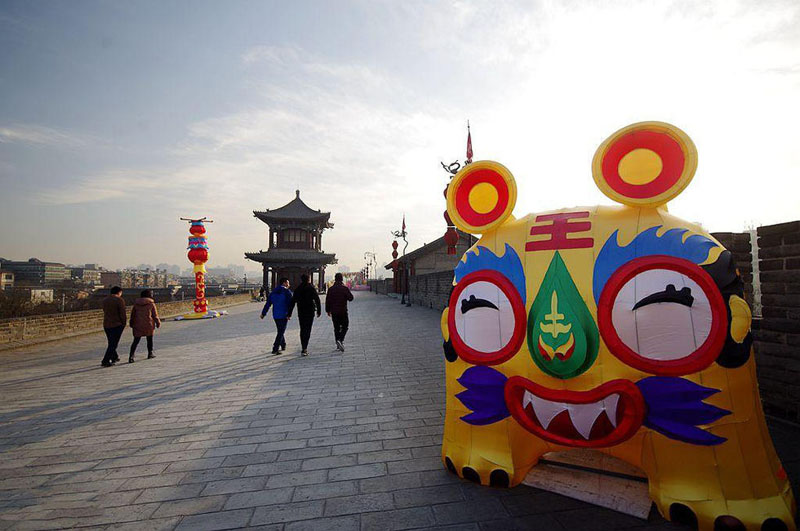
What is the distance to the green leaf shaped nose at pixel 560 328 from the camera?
2.12 metres

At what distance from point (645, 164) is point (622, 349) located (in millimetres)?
1151

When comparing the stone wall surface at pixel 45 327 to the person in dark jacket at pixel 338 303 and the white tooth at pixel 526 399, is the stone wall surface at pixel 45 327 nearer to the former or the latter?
the person in dark jacket at pixel 338 303

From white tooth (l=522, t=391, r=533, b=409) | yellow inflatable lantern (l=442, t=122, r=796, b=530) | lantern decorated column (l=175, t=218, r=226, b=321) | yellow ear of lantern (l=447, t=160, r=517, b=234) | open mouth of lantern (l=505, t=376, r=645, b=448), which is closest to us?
yellow inflatable lantern (l=442, t=122, r=796, b=530)

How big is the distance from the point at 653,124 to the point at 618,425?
1823mm

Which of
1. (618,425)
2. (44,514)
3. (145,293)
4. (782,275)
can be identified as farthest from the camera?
(145,293)

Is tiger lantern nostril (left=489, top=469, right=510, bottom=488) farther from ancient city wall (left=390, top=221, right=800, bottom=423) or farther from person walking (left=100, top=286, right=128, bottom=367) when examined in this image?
person walking (left=100, top=286, right=128, bottom=367)

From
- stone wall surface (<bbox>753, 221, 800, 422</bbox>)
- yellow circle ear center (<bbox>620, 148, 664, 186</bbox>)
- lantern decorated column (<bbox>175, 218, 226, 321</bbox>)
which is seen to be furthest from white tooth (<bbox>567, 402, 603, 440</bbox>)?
lantern decorated column (<bbox>175, 218, 226, 321</bbox>)

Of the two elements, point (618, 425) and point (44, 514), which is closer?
point (618, 425)

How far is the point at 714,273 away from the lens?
6.40 feet

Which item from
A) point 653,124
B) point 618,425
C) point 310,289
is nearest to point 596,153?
point 653,124

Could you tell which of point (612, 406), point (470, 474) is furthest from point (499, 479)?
point (612, 406)

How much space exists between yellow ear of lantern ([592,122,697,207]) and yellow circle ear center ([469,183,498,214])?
0.68 metres

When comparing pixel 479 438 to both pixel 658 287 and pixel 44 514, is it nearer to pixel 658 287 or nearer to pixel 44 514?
pixel 658 287

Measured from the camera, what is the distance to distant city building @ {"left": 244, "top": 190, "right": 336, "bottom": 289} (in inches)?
1419
